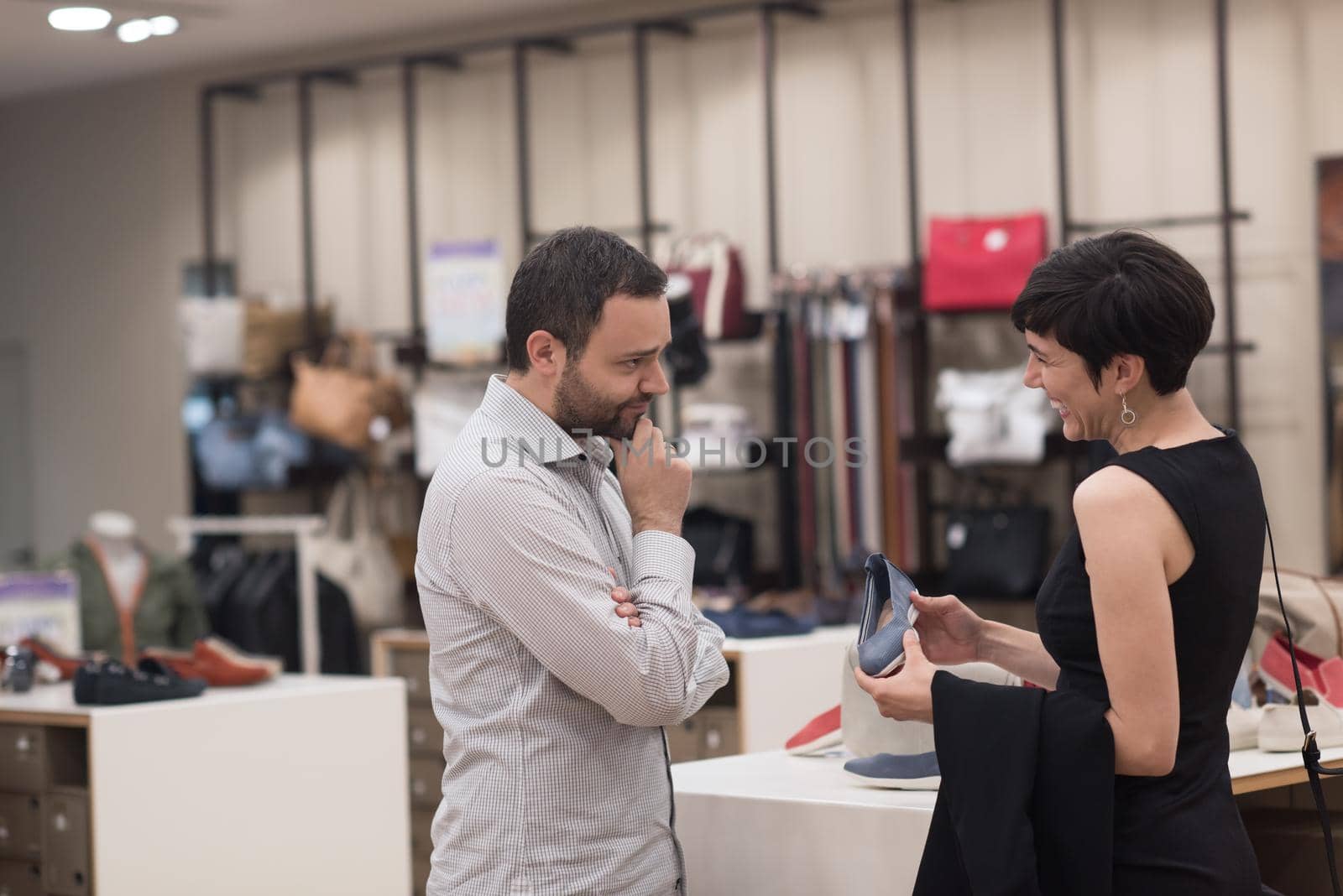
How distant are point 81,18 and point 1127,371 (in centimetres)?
485

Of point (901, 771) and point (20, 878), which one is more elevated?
point (901, 771)

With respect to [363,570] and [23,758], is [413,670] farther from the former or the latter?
[23,758]

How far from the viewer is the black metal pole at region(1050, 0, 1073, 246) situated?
228 inches

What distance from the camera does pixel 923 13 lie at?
20.8 feet

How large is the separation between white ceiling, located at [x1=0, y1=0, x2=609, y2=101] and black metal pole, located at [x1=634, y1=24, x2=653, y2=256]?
47cm

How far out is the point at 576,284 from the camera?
6.19ft

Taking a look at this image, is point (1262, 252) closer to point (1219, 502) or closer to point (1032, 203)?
point (1032, 203)

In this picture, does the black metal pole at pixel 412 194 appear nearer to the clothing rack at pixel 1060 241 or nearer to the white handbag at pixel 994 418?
the clothing rack at pixel 1060 241

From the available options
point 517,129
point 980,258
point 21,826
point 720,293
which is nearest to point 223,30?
point 517,129

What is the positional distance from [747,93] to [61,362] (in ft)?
14.0

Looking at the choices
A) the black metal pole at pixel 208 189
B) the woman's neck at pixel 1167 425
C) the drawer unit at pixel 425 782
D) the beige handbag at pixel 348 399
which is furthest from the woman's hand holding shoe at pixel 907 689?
the black metal pole at pixel 208 189

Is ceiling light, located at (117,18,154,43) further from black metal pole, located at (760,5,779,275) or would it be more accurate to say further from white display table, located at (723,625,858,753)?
white display table, located at (723,625,858,753)

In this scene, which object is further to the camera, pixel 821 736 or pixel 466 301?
pixel 466 301

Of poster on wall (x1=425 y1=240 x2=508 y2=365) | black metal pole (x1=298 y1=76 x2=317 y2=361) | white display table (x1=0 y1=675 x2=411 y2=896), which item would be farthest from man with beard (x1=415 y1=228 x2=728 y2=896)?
black metal pole (x1=298 y1=76 x2=317 y2=361)
